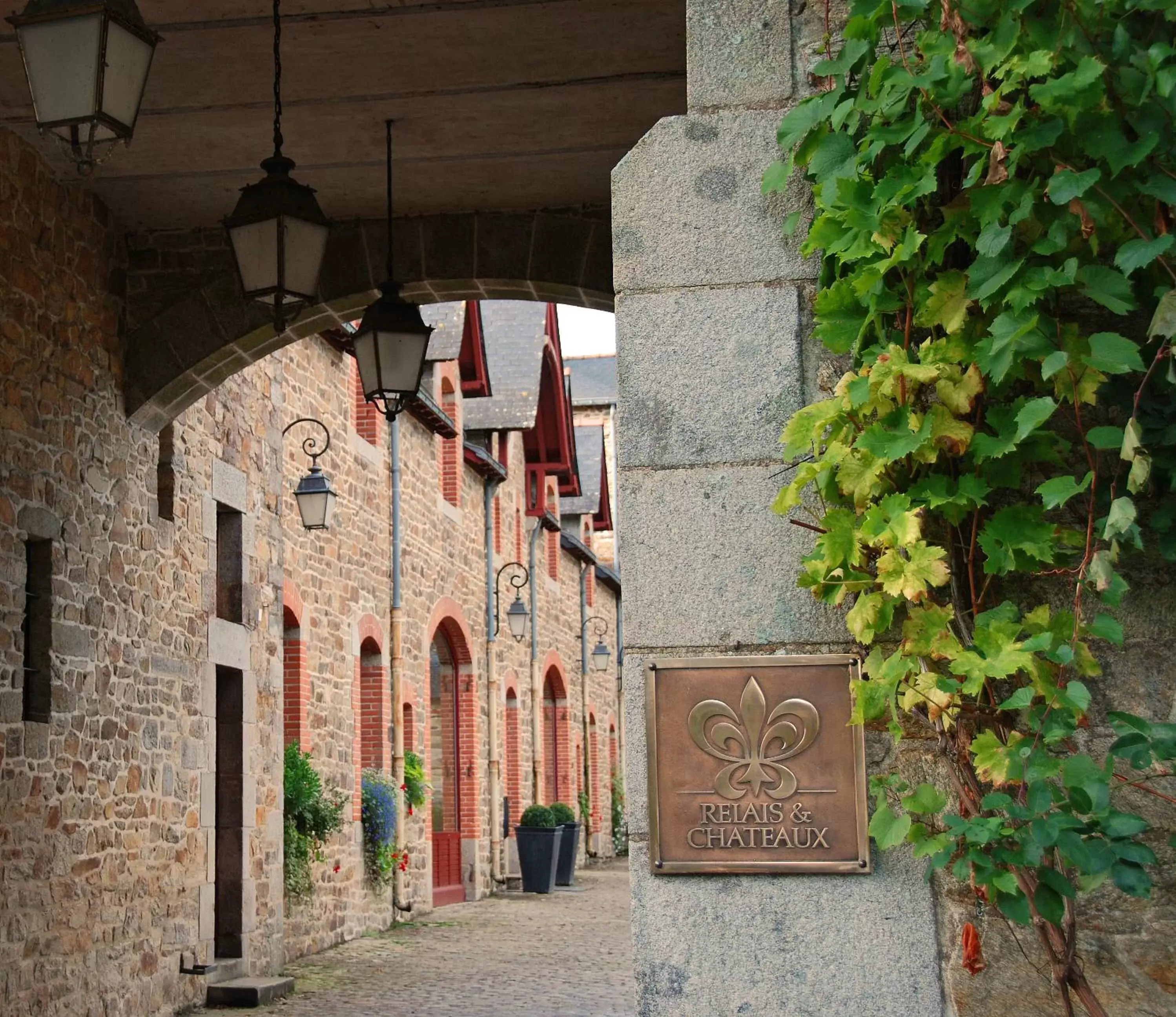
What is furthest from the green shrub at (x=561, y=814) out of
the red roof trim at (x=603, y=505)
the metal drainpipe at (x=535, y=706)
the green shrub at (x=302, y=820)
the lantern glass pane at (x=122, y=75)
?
the lantern glass pane at (x=122, y=75)

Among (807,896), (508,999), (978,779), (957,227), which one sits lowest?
(508,999)

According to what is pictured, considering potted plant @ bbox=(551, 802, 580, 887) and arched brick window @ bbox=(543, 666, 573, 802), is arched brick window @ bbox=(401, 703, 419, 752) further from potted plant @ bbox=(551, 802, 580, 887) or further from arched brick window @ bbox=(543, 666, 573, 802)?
arched brick window @ bbox=(543, 666, 573, 802)

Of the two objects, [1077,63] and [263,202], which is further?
[263,202]

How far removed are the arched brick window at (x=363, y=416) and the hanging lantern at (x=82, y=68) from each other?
942 centimetres

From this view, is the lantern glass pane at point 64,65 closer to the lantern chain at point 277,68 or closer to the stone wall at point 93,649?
the lantern chain at point 277,68

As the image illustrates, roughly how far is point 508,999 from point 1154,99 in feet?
27.5

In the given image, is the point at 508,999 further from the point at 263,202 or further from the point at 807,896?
the point at 807,896

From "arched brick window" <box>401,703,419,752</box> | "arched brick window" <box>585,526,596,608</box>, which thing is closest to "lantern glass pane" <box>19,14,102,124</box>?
"arched brick window" <box>401,703,419,752</box>

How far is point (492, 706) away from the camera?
18.8 meters

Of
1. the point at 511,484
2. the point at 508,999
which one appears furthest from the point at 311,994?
the point at 511,484

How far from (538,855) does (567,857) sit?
1174 mm

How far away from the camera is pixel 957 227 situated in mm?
2557

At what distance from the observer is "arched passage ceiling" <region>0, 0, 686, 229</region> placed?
20.2 feet

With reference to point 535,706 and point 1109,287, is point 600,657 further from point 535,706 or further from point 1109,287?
point 1109,287
